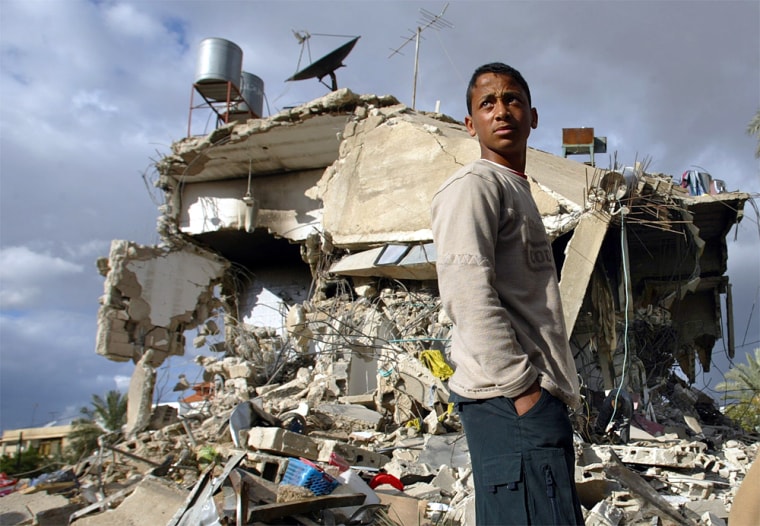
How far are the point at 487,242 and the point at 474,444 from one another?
20.6 inches

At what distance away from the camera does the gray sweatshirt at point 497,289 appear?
1.48 m

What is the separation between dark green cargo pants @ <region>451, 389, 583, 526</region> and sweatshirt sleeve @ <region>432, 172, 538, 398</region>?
73mm

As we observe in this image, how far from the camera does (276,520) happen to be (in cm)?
328

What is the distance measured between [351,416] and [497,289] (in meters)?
5.41

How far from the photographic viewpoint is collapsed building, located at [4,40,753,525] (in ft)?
16.3

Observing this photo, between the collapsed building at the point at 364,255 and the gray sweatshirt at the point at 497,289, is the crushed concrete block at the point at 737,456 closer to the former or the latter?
the collapsed building at the point at 364,255

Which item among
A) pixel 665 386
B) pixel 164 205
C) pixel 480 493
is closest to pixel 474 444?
pixel 480 493

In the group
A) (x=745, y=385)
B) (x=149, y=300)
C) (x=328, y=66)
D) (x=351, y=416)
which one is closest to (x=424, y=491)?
(x=351, y=416)

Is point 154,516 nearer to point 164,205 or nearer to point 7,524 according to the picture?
point 7,524

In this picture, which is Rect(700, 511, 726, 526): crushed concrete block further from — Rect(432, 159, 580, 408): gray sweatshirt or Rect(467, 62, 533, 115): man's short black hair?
Rect(467, 62, 533, 115): man's short black hair

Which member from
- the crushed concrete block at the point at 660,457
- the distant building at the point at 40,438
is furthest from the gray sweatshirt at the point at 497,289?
the distant building at the point at 40,438

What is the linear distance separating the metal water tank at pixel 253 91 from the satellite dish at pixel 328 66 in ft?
9.59

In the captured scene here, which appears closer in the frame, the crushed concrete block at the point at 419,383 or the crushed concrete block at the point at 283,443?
the crushed concrete block at the point at 283,443

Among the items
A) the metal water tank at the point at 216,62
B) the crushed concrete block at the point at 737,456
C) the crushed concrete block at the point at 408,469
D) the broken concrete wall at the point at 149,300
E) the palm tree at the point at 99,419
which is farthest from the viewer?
the palm tree at the point at 99,419
